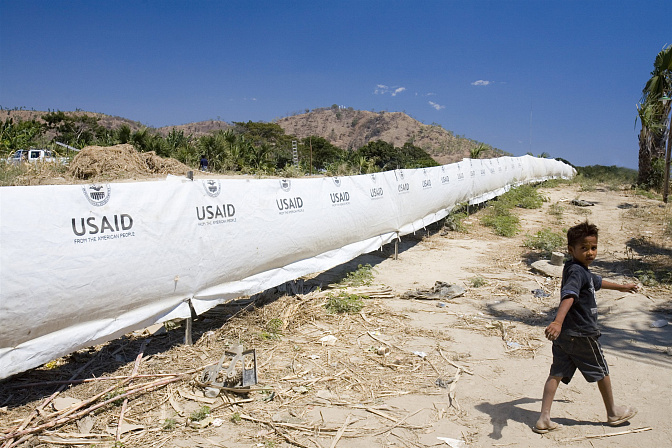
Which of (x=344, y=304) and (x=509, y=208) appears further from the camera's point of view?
(x=509, y=208)

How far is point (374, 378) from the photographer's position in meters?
3.95

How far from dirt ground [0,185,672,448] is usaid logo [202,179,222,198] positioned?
1444 mm

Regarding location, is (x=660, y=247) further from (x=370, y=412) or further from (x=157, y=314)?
(x=157, y=314)

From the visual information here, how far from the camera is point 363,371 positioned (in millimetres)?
4082

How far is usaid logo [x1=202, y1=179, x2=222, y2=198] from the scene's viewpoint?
Answer: 183 inches

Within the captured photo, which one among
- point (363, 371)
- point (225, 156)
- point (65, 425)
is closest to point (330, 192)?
point (363, 371)

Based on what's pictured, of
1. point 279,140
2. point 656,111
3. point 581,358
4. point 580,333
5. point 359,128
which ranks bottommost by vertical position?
point 581,358

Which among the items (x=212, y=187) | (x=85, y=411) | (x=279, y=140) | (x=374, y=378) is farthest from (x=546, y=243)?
(x=279, y=140)

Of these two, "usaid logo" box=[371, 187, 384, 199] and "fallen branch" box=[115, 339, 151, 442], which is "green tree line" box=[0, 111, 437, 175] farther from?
"fallen branch" box=[115, 339, 151, 442]

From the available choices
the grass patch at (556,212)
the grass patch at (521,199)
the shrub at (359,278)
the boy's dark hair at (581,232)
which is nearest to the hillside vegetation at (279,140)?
the grass patch at (521,199)

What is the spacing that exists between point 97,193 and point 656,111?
20668 mm

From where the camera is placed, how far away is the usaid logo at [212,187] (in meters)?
4.65

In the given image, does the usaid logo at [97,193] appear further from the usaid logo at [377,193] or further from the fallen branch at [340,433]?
the usaid logo at [377,193]

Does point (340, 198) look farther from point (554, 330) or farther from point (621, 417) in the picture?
point (621, 417)
